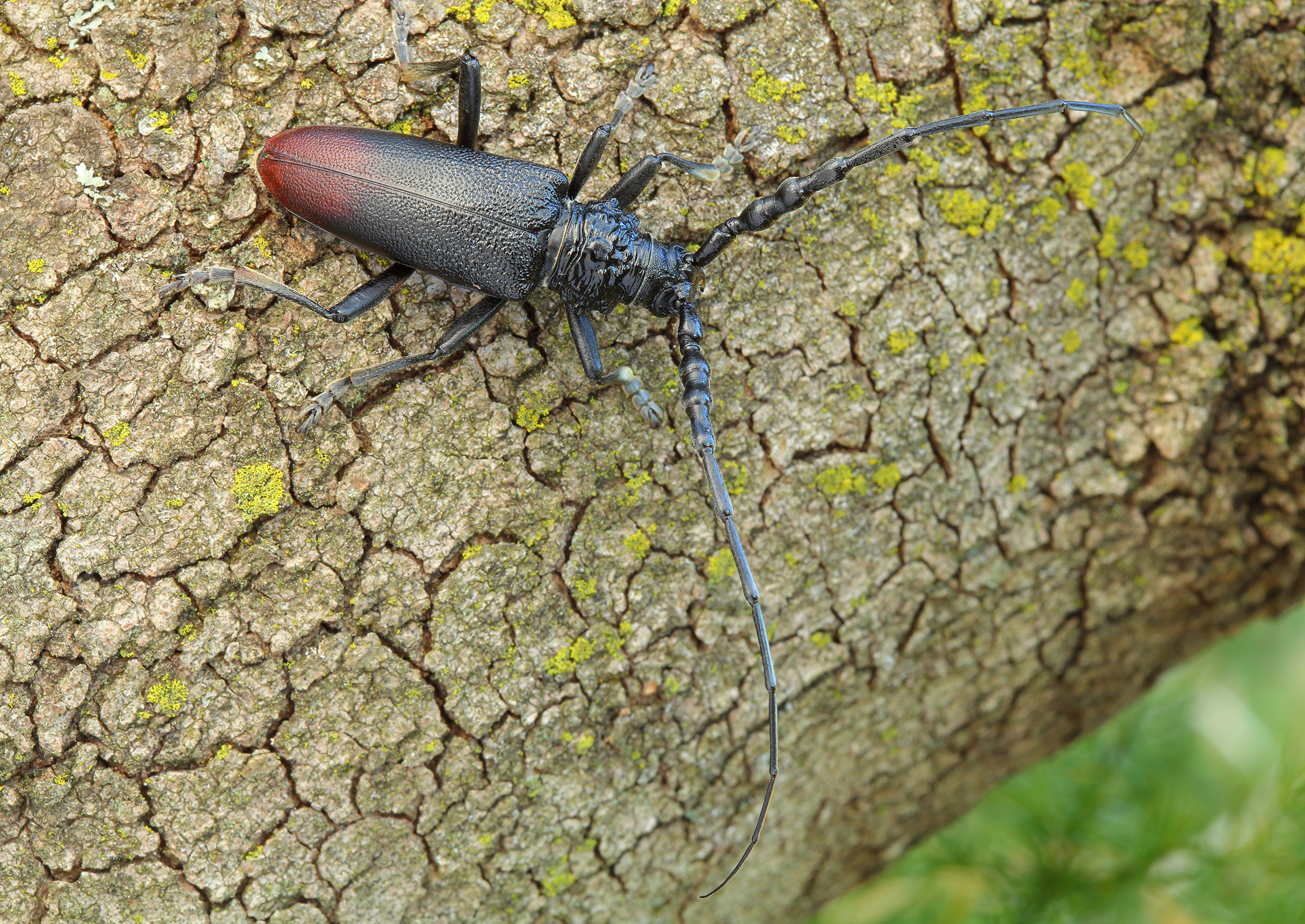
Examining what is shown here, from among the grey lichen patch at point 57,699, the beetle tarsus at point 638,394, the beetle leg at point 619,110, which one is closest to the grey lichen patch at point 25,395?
the grey lichen patch at point 57,699

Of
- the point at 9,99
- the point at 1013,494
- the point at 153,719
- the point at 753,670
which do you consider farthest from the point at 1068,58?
the point at 153,719

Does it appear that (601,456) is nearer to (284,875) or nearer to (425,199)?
(425,199)

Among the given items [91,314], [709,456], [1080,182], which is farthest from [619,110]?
[91,314]

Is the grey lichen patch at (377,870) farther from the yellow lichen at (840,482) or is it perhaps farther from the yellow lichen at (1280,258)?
the yellow lichen at (1280,258)

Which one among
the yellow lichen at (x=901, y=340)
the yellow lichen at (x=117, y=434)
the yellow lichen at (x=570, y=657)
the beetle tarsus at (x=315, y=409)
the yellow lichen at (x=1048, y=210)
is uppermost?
the yellow lichen at (x=1048, y=210)

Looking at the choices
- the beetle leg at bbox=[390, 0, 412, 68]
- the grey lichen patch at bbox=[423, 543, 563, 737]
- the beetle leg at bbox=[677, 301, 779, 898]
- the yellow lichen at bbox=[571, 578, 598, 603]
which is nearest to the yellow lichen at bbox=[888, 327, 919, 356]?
the beetle leg at bbox=[677, 301, 779, 898]

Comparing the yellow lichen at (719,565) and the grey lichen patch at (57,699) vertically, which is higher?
the yellow lichen at (719,565)

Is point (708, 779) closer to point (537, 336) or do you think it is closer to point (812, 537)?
point (812, 537)
